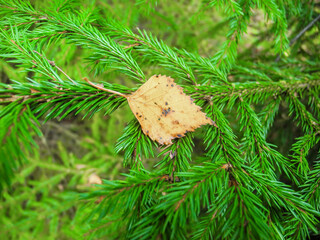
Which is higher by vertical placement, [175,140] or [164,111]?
[164,111]

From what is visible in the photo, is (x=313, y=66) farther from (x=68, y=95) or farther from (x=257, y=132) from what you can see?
(x=68, y=95)

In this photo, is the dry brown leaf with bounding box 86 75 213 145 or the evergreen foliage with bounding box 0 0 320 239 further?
the dry brown leaf with bounding box 86 75 213 145

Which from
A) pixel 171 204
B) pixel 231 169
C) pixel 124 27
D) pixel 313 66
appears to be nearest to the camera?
pixel 171 204

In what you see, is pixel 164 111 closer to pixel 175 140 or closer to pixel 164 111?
pixel 164 111

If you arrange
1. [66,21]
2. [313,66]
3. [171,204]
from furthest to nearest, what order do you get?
1. [313,66]
2. [66,21]
3. [171,204]

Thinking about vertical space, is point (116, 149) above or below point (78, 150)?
below

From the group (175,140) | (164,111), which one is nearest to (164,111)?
(164,111)

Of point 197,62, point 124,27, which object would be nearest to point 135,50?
point 124,27

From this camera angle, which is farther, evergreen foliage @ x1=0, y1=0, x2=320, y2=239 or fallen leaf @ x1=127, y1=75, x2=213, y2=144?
fallen leaf @ x1=127, y1=75, x2=213, y2=144
